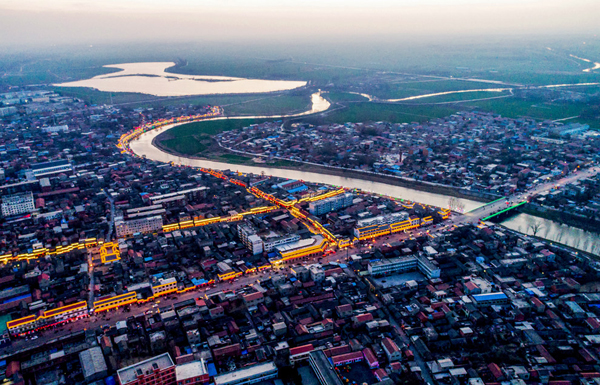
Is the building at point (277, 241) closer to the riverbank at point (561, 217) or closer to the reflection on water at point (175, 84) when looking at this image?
the riverbank at point (561, 217)

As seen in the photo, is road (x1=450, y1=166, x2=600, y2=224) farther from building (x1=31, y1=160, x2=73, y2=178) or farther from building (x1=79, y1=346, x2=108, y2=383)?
building (x1=31, y1=160, x2=73, y2=178)

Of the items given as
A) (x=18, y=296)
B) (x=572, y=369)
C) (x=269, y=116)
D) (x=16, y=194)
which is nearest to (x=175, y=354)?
(x=18, y=296)

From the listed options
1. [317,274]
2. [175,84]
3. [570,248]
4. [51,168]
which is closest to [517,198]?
[570,248]

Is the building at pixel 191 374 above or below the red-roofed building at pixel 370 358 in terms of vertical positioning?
above

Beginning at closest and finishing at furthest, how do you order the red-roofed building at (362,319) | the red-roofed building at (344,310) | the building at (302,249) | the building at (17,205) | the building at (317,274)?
1. the red-roofed building at (362,319)
2. the red-roofed building at (344,310)
3. the building at (317,274)
4. the building at (302,249)
5. the building at (17,205)

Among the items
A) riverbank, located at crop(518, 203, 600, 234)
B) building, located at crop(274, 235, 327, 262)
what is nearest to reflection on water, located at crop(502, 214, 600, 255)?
riverbank, located at crop(518, 203, 600, 234)

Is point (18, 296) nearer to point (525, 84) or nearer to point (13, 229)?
point (13, 229)

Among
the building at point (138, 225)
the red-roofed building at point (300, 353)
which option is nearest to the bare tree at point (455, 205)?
the red-roofed building at point (300, 353)
